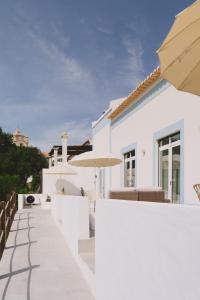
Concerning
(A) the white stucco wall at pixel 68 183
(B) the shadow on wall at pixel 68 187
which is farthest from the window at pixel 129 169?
(B) the shadow on wall at pixel 68 187

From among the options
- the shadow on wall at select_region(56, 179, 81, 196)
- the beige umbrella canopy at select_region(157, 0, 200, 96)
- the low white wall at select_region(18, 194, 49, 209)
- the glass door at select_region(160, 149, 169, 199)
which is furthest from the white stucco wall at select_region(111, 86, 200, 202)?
the shadow on wall at select_region(56, 179, 81, 196)

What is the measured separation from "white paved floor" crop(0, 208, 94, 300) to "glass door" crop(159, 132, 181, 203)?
3.05m

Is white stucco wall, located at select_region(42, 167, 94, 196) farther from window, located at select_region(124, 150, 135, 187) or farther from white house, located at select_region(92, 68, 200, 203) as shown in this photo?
window, located at select_region(124, 150, 135, 187)

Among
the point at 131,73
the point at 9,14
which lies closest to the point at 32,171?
the point at 131,73

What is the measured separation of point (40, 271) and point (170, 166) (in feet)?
14.7

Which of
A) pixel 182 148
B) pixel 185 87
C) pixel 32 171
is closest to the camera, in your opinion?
pixel 185 87

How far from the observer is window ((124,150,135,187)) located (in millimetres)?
12725

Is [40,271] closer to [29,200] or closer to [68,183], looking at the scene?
[29,200]

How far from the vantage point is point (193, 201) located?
7648 mm

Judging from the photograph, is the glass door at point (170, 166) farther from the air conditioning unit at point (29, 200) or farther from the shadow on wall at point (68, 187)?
the air conditioning unit at point (29, 200)

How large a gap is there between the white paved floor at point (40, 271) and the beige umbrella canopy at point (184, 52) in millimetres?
3306

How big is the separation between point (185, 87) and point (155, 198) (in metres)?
3.19

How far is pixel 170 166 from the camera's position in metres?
9.38

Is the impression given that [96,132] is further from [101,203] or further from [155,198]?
[101,203]
